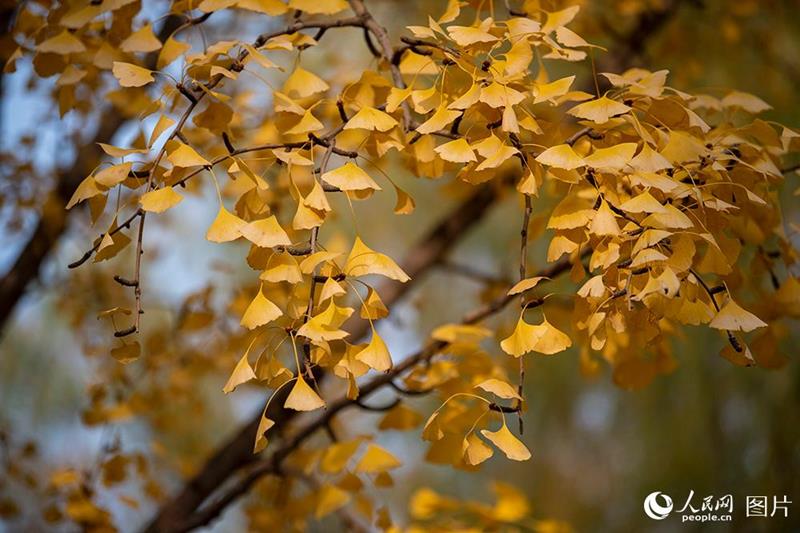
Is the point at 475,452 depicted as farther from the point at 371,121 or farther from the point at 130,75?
the point at 130,75

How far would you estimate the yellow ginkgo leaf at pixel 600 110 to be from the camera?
0.46 m

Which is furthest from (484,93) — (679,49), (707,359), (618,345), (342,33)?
(342,33)

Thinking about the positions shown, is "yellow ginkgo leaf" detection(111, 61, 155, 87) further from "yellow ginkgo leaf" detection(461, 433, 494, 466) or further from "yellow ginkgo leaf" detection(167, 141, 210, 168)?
"yellow ginkgo leaf" detection(461, 433, 494, 466)

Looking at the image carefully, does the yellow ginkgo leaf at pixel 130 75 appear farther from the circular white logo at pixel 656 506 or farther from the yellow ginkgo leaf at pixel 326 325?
the circular white logo at pixel 656 506

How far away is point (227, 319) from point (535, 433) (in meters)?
0.93

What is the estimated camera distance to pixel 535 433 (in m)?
1.77

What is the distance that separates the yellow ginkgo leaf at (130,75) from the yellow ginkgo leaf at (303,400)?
0.20 metres

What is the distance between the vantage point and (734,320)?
1.41 ft

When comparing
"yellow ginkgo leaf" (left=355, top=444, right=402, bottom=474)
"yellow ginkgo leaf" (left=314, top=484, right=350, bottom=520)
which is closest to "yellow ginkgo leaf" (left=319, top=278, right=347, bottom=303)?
"yellow ginkgo leaf" (left=355, top=444, right=402, bottom=474)

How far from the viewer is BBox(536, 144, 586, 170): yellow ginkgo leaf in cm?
45

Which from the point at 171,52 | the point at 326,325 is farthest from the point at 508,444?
the point at 171,52

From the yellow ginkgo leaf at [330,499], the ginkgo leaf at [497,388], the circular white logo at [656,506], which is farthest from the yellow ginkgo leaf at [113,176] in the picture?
the circular white logo at [656,506]

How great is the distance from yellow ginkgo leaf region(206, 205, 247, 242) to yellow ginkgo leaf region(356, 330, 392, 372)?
93 millimetres

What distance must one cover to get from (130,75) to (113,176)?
63 mm
